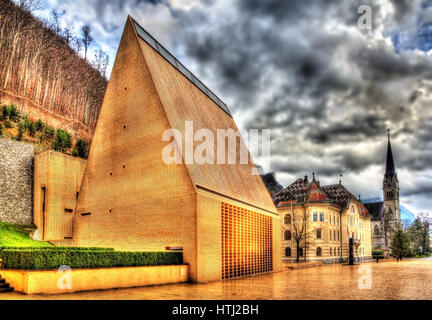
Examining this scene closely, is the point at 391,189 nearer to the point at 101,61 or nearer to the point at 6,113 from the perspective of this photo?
the point at 101,61

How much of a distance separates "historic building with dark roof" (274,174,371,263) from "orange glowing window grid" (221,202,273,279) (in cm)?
2032

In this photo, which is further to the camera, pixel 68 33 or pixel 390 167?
pixel 390 167

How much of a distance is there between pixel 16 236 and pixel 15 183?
4.83m

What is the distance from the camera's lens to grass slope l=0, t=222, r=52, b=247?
2153 centimetres

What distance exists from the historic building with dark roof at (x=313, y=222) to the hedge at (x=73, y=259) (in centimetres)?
3266

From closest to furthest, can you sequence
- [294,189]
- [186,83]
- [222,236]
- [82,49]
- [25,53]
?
[222,236] < [186,83] < [25,53] < [294,189] < [82,49]

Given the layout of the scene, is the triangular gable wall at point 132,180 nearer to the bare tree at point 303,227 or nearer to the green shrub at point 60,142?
the green shrub at point 60,142

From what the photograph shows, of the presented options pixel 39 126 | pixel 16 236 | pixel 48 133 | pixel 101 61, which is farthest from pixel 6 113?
pixel 101 61

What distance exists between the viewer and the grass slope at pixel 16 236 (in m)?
21.5

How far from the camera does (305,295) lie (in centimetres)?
Result: 1176

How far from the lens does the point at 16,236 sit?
22.8 meters
